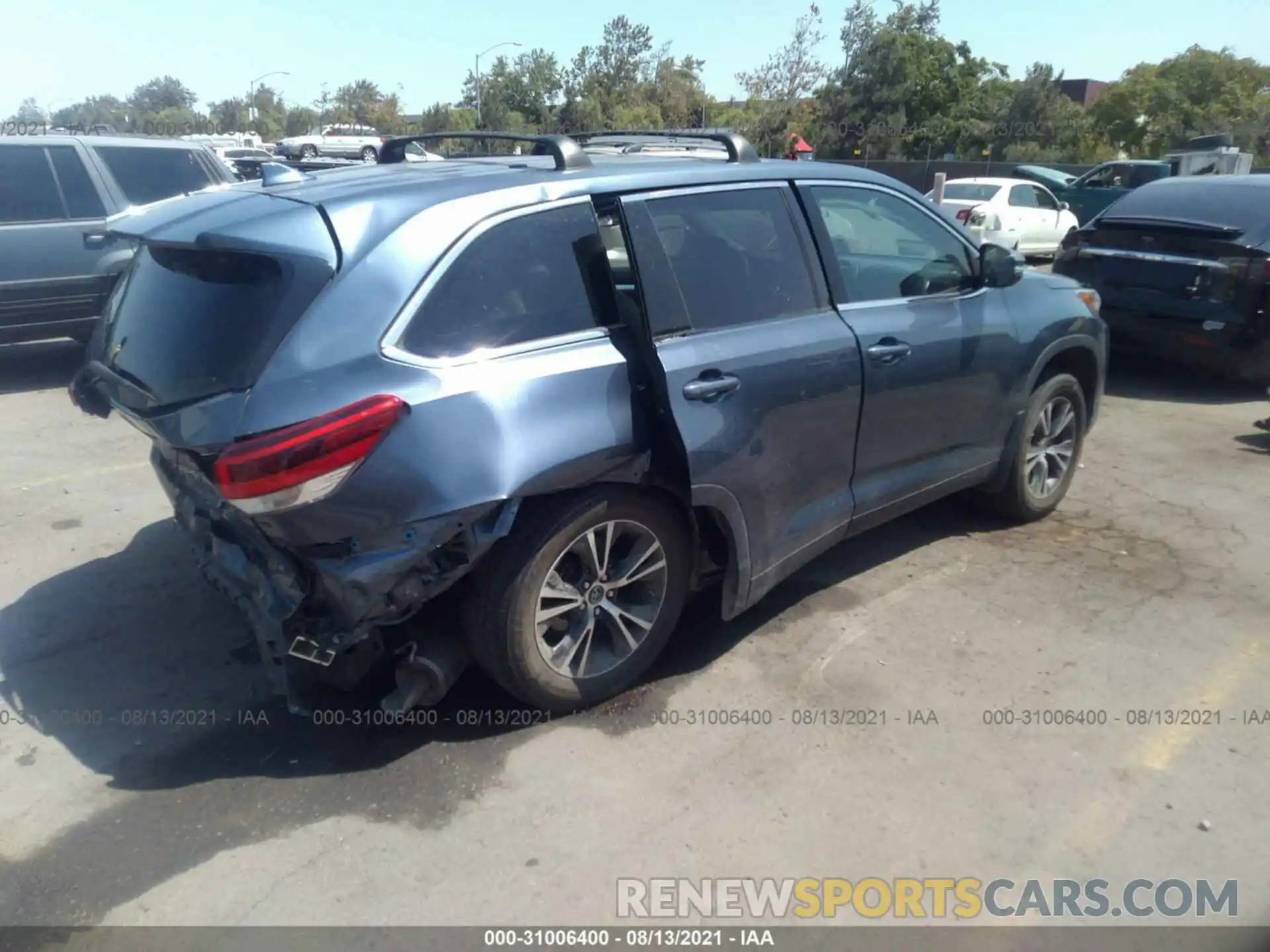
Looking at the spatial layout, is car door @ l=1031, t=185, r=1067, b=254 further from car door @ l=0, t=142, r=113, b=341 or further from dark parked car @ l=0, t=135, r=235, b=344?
car door @ l=0, t=142, r=113, b=341

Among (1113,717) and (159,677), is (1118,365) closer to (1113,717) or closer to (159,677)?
(1113,717)

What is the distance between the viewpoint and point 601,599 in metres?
3.50

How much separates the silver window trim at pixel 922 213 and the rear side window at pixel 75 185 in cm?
676

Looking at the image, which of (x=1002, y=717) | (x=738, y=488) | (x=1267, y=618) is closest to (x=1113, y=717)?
(x=1002, y=717)

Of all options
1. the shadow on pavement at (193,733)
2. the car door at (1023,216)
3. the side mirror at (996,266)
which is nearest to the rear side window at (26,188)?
the shadow on pavement at (193,733)

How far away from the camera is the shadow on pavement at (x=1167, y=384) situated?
795 centimetres

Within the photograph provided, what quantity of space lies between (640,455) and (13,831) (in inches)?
88.1

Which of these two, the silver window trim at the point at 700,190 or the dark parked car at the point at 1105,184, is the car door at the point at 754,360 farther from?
the dark parked car at the point at 1105,184

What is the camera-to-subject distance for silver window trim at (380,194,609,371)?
9.71ft

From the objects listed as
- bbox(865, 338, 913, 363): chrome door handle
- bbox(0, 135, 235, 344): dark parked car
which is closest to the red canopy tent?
bbox(0, 135, 235, 344): dark parked car

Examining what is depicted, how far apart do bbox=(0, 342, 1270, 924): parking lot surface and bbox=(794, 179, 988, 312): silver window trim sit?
1.27 m

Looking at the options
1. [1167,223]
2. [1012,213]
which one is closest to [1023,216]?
[1012,213]

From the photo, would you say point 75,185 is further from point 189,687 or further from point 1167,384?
point 1167,384

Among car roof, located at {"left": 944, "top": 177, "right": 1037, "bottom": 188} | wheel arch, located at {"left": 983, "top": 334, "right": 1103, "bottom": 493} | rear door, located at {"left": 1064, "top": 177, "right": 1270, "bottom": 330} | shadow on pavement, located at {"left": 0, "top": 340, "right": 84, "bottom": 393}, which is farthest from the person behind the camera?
car roof, located at {"left": 944, "top": 177, "right": 1037, "bottom": 188}
